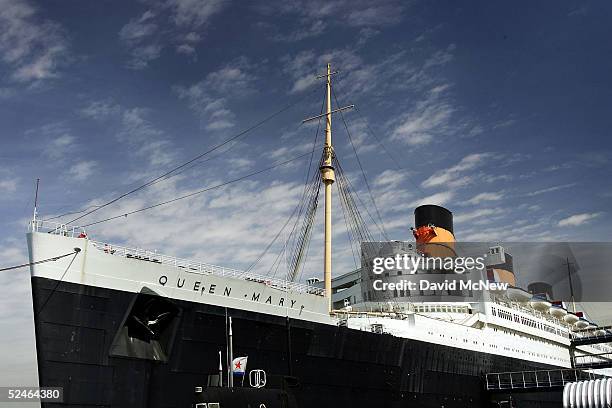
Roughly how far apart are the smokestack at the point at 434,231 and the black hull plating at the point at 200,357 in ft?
36.4

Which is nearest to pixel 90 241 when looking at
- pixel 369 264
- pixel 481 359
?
pixel 369 264

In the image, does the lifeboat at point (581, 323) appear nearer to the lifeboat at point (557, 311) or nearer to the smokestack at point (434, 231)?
the lifeboat at point (557, 311)

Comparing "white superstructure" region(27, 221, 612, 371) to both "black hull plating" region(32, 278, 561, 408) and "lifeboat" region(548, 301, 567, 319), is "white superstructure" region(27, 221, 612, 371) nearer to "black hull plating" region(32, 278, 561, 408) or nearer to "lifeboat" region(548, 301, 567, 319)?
"black hull plating" region(32, 278, 561, 408)

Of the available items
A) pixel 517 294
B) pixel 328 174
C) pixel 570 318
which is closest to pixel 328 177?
pixel 328 174

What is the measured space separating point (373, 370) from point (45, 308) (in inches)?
565

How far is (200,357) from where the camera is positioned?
19.4m

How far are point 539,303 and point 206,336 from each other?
37.3 meters

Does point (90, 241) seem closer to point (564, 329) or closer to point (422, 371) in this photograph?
point (422, 371)

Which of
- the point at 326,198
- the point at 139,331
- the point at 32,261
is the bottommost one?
the point at 139,331

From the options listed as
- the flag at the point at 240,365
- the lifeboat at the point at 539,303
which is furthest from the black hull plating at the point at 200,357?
the lifeboat at the point at 539,303

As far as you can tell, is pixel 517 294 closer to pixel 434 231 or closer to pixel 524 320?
pixel 524 320

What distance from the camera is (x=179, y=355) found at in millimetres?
18906

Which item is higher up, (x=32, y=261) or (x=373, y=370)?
(x=32, y=261)

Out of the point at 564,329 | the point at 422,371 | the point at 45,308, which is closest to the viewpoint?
the point at 45,308
